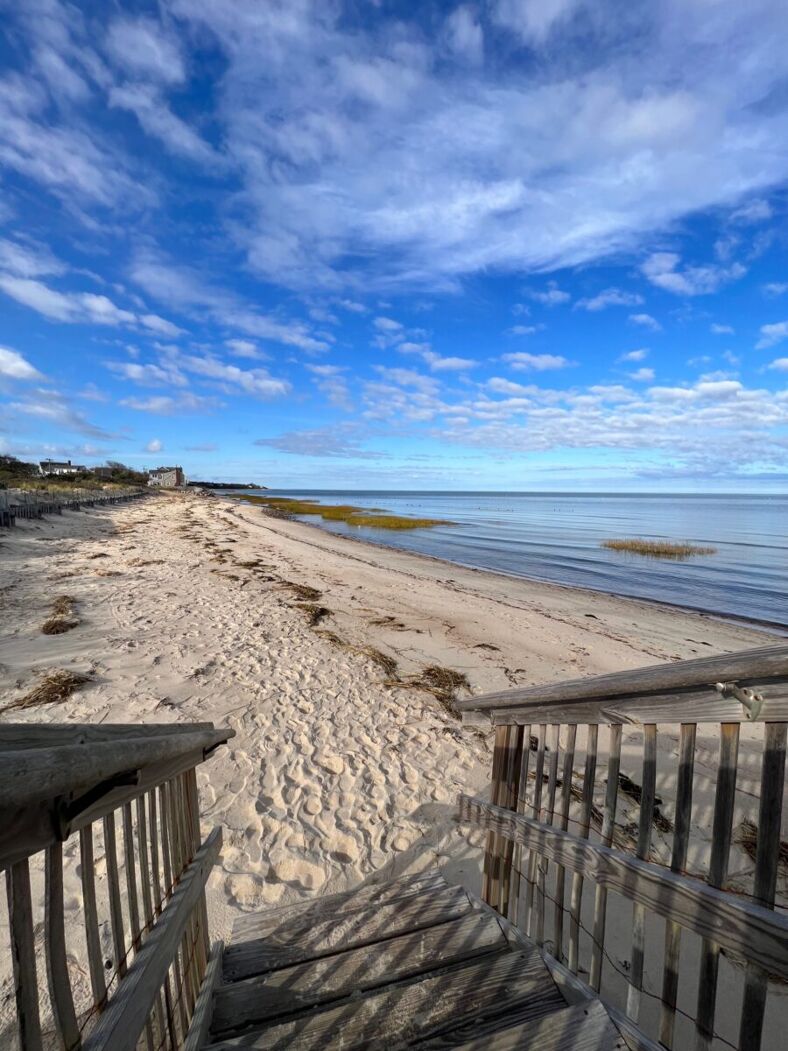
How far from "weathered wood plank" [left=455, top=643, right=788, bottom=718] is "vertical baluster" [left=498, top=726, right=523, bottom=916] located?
326mm

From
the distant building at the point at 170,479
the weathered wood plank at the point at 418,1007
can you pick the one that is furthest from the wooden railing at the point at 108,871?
the distant building at the point at 170,479

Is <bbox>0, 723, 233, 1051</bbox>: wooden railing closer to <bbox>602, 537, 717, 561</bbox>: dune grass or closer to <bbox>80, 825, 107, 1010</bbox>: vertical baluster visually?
<bbox>80, 825, 107, 1010</bbox>: vertical baluster

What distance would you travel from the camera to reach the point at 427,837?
401cm

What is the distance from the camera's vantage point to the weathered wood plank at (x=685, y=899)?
4.22ft

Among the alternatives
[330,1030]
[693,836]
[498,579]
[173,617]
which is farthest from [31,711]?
[498,579]

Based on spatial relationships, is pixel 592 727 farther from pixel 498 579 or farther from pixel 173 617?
pixel 498 579

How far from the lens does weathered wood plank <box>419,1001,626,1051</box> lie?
1745 millimetres

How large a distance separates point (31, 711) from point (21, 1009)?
19.2ft

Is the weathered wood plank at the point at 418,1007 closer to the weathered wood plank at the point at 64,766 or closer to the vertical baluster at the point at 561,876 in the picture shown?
the vertical baluster at the point at 561,876

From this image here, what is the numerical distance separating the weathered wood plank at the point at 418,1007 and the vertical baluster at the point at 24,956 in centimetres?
123

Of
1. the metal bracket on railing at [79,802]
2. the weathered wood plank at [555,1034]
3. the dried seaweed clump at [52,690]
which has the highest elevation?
the metal bracket on railing at [79,802]

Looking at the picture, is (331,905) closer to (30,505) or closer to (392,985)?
(392,985)

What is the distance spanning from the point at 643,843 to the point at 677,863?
0.41ft

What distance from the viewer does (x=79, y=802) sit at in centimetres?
114
